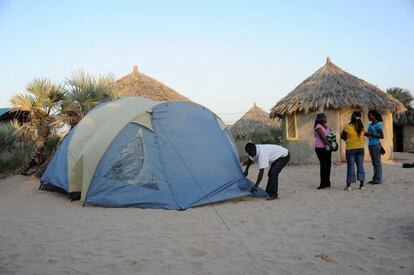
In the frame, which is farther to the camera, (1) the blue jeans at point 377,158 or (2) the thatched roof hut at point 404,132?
(2) the thatched roof hut at point 404,132

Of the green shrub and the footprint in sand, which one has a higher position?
the green shrub

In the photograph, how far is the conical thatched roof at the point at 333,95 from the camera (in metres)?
13.0

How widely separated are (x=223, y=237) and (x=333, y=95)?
1008 centimetres

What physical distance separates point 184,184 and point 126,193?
0.94m

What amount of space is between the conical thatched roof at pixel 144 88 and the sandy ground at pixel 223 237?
25.6 feet

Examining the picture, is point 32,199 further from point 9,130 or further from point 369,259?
point 369,259

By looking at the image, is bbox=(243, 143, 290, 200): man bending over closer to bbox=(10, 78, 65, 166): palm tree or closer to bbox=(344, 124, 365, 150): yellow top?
bbox=(344, 124, 365, 150): yellow top

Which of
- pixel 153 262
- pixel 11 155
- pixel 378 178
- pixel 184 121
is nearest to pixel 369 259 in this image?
pixel 153 262

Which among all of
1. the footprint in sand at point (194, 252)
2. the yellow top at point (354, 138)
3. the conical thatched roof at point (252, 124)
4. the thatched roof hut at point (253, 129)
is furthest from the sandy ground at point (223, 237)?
the conical thatched roof at point (252, 124)

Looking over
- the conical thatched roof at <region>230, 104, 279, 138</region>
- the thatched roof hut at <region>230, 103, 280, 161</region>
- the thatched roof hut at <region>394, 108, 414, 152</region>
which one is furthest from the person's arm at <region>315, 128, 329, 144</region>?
the thatched roof hut at <region>394, 108, 414, 152</region>

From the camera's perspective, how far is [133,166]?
21.0ft

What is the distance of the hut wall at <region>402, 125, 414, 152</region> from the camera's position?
2314 cm

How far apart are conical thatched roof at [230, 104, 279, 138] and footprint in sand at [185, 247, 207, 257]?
62.5 ft

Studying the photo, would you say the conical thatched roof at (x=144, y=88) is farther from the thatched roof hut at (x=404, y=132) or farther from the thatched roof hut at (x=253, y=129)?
the thatched roof hut at (x=404, y=132)
